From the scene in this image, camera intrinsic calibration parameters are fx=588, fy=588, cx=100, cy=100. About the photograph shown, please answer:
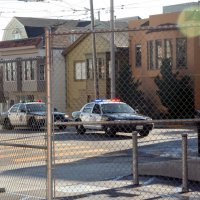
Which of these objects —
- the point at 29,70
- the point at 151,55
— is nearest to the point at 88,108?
the point at 151,55

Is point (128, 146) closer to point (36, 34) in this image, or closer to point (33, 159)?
point (33, 159)

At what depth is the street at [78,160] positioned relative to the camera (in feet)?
35.4

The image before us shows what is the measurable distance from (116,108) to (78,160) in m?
7.95

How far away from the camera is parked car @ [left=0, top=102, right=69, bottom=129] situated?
9.69m

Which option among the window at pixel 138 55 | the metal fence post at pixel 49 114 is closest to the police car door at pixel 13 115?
the metal fence post at pixel 49 114

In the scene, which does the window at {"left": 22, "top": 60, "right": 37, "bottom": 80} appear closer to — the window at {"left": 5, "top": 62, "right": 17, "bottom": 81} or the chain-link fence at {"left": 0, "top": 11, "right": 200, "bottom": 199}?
the chain-link fence at {"left": 0, "top": 11, "right": 200, "bottom": 199}

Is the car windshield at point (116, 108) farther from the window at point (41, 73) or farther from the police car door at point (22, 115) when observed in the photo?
the window at point (41, 73)

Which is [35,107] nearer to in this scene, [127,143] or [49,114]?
[49,114]

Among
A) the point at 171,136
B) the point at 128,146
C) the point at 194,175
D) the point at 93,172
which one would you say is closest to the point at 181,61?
the point at 171,136

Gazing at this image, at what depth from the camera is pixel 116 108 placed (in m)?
24.5

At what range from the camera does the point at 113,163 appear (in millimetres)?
16016

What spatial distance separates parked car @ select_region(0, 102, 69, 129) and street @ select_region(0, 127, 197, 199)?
0.55 feet

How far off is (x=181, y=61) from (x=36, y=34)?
130 ft

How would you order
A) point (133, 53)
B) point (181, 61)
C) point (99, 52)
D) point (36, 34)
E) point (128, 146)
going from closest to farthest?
1. point (128, 146)
2. point (181, 61)
3. point (133, 53)
4. point (99, 52)
5. point (36, 34)
